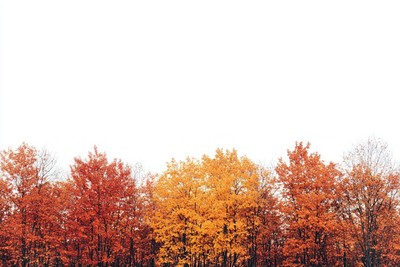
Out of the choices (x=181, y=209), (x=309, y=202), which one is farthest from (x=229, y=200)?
(x=309, y=202)

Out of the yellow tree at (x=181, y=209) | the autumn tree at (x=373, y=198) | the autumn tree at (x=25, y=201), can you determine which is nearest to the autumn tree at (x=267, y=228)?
the yellow tree at (x=181, y=209)

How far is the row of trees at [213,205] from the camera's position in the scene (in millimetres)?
33156

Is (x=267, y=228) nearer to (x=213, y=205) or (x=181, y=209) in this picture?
(x=213, y=205)

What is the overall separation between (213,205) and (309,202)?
32.3 feet

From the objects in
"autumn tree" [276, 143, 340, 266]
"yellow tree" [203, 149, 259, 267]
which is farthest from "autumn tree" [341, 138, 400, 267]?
"yellow tree" [203, 149, 259, 267]

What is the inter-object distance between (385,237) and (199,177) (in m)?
19.9

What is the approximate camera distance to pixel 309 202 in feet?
115

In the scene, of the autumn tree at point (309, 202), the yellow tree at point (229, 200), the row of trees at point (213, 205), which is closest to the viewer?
the row of trees at point (213, 205)

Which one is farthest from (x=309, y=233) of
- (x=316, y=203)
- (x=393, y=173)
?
(x=393, y=173)

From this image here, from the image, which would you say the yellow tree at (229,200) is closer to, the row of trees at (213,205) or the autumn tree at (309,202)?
the row of trees at (213,205)

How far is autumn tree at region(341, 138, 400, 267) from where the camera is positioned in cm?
3378

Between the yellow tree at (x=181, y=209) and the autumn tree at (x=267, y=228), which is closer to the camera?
the yellow tree at (x=181, y=209)

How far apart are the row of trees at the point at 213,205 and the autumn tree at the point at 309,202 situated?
11 cm

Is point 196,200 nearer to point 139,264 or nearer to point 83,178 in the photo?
point 83,178
